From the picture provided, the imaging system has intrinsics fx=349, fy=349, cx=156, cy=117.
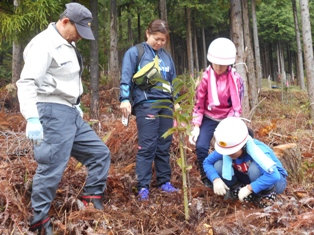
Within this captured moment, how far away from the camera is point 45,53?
2.74 meters

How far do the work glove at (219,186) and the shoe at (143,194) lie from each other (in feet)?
2.36

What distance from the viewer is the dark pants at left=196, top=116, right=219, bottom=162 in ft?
12.3

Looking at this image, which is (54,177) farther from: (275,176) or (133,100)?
(275,176)

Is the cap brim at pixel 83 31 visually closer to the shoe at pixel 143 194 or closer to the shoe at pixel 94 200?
the shoe at pixel 94 200

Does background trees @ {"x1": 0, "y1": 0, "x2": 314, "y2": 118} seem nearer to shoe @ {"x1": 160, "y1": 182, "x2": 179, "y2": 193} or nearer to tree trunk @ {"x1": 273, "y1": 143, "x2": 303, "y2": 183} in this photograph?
tree trunk @ {"x1": 273, "y1": 143, "x2": 303, "y2": 183}

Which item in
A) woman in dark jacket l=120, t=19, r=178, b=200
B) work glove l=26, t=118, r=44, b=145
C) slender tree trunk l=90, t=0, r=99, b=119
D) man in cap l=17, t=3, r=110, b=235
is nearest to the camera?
work glove l=26, t=118, r=44, b=145

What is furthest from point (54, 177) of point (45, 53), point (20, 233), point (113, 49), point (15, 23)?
point (113, 49)

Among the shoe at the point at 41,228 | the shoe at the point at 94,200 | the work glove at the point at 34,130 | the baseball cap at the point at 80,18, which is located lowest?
the shoe at the point at 41,228

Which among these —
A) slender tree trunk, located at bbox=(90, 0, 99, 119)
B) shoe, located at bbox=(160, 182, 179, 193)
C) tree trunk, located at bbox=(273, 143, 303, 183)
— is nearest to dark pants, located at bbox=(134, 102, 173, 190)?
shoe, located at bbox=(160, 182, 179, 193)

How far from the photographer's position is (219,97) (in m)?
3.70

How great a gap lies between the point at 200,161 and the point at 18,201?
1.85 m

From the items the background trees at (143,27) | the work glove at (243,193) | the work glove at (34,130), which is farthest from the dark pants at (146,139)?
the background trees at (143,27)

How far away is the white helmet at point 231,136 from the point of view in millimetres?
2945

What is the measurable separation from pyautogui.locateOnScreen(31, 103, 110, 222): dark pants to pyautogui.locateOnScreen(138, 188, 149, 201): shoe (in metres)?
0.48
